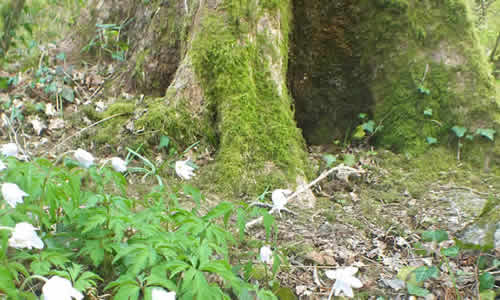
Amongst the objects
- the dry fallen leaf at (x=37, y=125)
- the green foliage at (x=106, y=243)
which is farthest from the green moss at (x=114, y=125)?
the green foliage at (x=106, y=243)

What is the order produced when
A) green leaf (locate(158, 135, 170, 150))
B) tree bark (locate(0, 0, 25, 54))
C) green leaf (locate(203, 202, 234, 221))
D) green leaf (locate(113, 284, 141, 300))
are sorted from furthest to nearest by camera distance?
tree bark (locate(0, 0, 25, 54))
green leaf (locate(158, 135, 170, 150))
green leaf (locate(203, 202, 234, 221))
green leaf (locate(113, 284, 141, 300))

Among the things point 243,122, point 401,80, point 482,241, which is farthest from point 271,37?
point 482,241

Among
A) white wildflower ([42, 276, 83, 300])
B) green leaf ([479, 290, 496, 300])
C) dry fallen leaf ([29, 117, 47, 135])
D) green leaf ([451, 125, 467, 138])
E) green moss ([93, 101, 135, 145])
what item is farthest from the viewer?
dry fallen leaf ([29, 117, 47, 135])

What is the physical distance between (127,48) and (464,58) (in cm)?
408

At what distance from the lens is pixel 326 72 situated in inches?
165

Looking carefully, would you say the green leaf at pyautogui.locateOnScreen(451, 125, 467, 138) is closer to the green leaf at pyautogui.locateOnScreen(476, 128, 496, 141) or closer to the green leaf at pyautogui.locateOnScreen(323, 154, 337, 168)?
the green leaf at pyautogui.locateOnScreen(476, 128, 496, 141)

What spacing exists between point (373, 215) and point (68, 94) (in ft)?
12.5

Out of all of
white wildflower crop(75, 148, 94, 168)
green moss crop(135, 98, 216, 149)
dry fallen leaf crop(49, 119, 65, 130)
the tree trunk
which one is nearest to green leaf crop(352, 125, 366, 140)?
the tree trunk

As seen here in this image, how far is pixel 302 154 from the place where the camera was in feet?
10.9

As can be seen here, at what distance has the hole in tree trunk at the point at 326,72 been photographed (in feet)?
13.3

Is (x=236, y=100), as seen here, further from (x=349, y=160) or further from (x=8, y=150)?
(x=8, y=150)

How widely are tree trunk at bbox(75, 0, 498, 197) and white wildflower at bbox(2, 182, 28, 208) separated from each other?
169cm

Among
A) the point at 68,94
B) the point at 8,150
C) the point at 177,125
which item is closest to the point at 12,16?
the point at 68,94

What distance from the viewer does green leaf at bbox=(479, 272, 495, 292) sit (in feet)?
5.74
